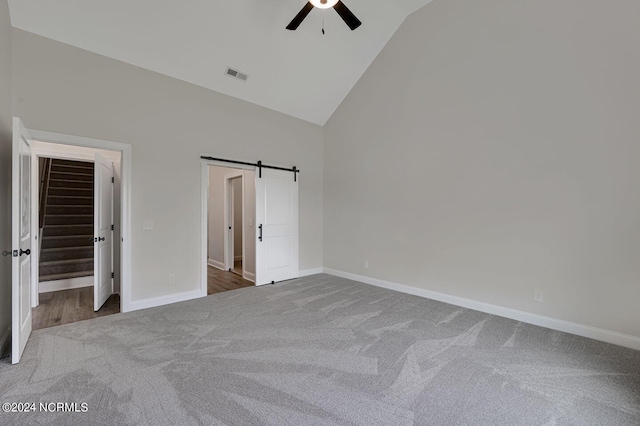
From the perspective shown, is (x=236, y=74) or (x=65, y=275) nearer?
(x=236, y=74)

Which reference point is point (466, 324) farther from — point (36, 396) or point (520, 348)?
point (36, 396)

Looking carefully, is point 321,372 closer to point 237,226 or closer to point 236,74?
point 236,74

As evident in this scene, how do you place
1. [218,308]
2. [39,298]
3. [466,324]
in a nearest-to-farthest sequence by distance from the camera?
[466,324] < [218,308] < [39,298]

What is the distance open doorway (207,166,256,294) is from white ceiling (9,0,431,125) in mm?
1758

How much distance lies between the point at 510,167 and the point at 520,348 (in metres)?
2.11

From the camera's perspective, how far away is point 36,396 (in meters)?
2.05

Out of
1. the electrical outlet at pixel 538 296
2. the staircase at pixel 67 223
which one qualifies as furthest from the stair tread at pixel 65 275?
the electrical outlet at pixel 538 296

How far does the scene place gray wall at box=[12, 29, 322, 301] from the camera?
3.23m

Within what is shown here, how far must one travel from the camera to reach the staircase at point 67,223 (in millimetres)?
5012

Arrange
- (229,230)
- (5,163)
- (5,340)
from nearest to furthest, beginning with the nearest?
1. (5,340)
2. (5,163)
3. (229,230)

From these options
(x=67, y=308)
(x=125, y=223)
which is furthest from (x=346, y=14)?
(x=67, y=308)

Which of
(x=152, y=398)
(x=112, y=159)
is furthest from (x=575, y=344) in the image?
(x=112, y=159)

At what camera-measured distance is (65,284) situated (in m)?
4.89

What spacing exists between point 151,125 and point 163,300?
8.04 ft
